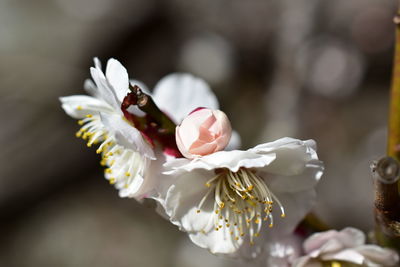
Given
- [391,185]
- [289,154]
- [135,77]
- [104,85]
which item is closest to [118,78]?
[104,85]

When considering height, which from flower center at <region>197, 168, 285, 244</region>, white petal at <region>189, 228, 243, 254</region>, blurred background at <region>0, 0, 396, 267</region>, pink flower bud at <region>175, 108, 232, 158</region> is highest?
pink flower bud at <region>175, 108, 232, 158</region>

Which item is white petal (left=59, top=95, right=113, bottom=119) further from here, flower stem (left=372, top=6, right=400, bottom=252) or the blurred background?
the blurred background

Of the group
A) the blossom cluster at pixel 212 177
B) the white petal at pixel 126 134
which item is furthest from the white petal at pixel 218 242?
the white petal at pixel 126 134

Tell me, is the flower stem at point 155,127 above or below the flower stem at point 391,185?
above

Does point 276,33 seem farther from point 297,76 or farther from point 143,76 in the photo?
point 143,76

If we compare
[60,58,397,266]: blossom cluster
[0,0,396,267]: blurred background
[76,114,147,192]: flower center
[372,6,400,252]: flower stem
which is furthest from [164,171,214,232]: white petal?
[0,0,396,267]: blurred background

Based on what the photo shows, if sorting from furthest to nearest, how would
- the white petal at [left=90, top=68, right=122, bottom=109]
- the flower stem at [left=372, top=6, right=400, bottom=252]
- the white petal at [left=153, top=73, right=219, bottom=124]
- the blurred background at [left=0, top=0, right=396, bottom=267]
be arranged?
the blurred background at [left=0, top=0, right=396, bottom=267]
the white petal at [left=153, top=73, right=219, bottom=124]
the white petal at [left=90, top=68, right=122, bottom=109]
the flower stem at [left=372, top=6, right=400, bottom=252]

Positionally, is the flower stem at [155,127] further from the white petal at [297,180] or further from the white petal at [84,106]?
the white petal at [297,180]
